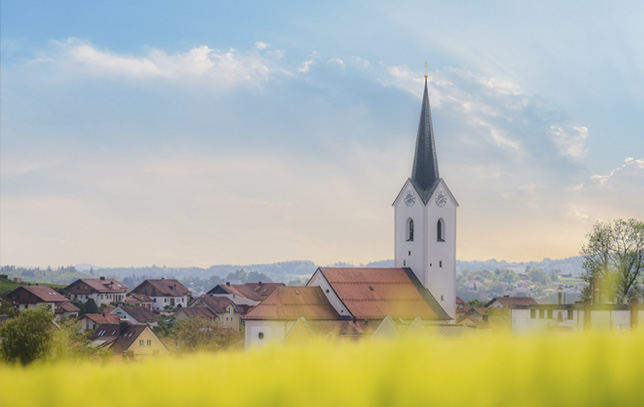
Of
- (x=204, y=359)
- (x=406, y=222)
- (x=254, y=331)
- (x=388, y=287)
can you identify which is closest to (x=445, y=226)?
(x=406, y=222)

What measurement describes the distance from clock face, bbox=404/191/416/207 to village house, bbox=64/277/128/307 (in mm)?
106522

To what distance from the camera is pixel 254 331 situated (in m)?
63.5

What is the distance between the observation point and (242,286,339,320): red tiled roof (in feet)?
208

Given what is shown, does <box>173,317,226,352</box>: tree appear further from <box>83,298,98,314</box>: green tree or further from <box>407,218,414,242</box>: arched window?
<box>83,298,98,314</box>: green tree

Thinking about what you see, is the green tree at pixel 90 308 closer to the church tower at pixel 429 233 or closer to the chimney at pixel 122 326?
the chimney at pixel 122 326

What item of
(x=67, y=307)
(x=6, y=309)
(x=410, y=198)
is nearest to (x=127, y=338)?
(x=410, y=198)

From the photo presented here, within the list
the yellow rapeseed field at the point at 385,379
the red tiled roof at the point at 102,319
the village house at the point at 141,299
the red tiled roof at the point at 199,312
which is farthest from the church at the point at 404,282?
the village house at the point at 141,299

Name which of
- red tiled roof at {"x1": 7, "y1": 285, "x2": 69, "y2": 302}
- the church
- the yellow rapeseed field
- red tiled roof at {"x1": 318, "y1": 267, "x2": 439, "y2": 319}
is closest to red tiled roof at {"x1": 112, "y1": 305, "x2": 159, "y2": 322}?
red tiled roof at {"x1": 7, "y1": 285, "x2": 69, "y2": 302}

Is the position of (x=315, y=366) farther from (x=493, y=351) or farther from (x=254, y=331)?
(x=254, y=331)

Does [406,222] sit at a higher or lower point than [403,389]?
higher

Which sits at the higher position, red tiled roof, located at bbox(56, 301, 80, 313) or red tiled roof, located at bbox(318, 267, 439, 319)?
red tiled roof, located at bbox(318, 267, 439, 319)

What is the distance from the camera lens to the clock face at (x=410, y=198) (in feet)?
238

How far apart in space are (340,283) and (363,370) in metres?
63.0

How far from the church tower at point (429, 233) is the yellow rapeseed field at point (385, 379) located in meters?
67.4
